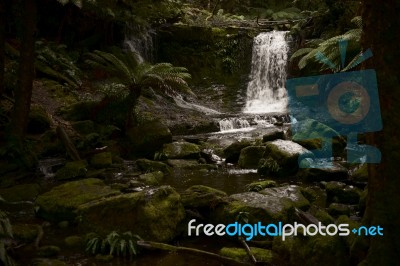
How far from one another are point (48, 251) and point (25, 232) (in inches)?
23.3

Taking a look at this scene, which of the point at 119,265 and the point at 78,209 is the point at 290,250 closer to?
the point at 119,265

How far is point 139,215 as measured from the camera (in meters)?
Result: 4.64

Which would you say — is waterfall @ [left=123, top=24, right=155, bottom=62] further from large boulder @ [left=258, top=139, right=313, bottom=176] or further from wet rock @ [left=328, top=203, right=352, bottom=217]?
wet rock @ [left=328, top=203, right=352, bottom=217]

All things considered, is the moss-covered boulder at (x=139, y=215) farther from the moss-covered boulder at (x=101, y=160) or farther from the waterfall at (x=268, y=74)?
the waterfall at (x=268, y=74)

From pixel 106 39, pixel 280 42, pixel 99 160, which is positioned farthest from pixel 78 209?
pixel 280 42

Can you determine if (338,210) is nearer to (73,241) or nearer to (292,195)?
(292,195)

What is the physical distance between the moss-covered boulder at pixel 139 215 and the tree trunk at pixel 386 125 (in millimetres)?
2302

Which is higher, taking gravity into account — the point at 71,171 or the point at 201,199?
the point at 71,171

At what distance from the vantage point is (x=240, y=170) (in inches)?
337

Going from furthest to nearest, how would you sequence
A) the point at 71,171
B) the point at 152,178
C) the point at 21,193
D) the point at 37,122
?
the point at 37,122 < the point at 71,171 < the point at 152,178 < the point at 21,193

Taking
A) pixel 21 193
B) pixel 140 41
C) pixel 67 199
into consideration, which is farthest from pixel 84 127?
pixel 140 41

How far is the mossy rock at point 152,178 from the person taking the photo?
7138 millimetres

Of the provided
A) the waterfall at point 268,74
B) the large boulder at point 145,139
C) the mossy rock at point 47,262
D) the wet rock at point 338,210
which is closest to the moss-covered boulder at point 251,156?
the large boulder at point 145,139

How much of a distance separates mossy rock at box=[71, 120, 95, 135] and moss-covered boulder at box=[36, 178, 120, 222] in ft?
13.7
